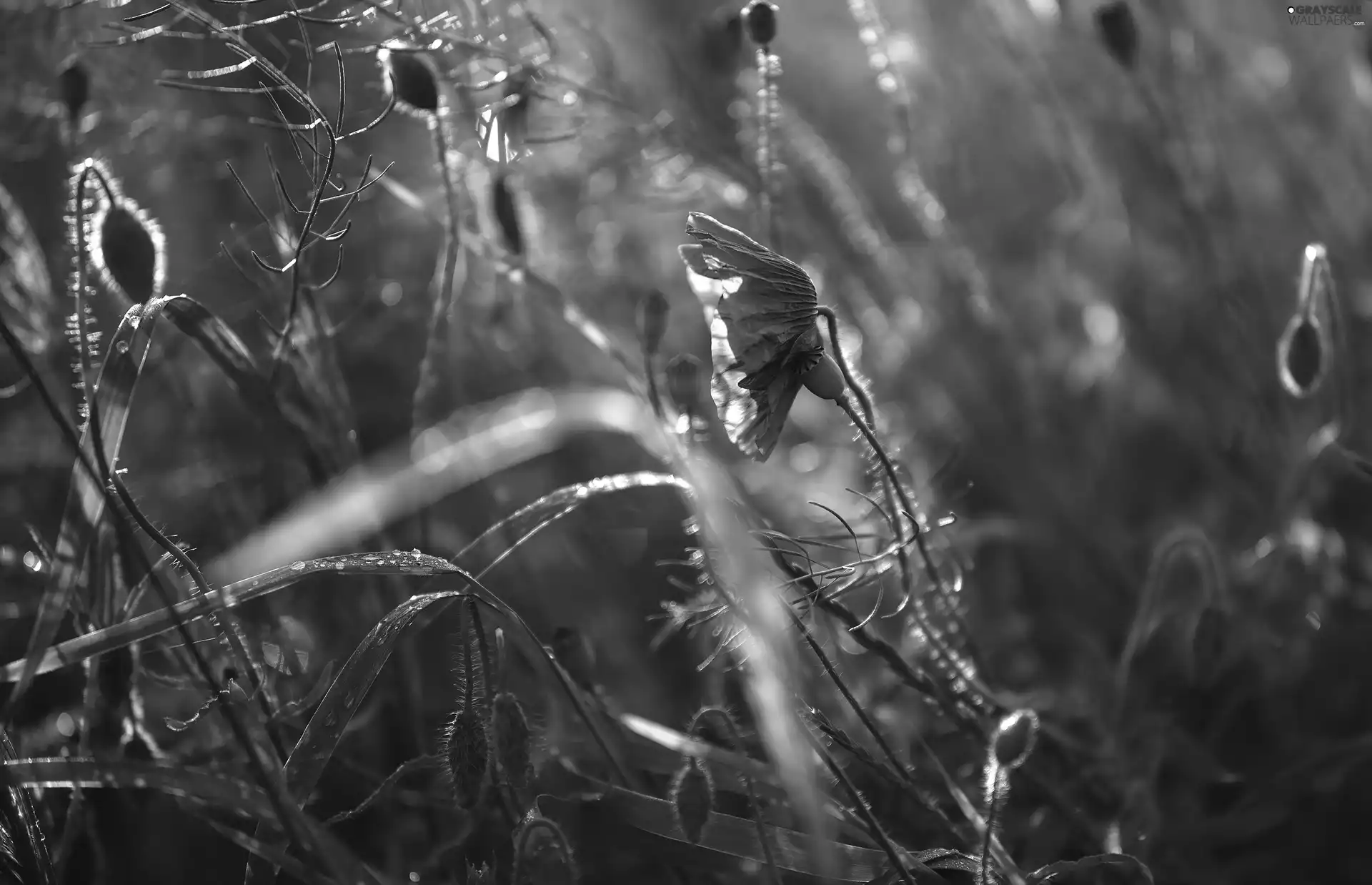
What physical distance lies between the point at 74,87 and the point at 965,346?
49.4 inches

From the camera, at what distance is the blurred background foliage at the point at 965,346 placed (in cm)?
115

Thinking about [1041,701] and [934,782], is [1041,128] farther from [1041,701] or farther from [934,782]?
[934,782]

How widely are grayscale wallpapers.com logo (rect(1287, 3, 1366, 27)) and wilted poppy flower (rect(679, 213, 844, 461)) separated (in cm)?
96

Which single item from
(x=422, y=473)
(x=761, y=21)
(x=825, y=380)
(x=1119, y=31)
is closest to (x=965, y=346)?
(x=1119, y=31)

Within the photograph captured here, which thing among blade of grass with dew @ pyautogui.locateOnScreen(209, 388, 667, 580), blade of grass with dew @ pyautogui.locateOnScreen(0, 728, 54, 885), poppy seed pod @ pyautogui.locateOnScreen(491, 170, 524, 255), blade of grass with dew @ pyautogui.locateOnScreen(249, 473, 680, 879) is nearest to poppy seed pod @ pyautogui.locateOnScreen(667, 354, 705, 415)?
blade of grass with dew @ pyautogui.locateOnScreen(209, 388, 667, 580)

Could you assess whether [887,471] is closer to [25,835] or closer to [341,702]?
[341,702]

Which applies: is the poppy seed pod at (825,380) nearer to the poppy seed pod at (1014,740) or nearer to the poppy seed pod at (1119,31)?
the poppy seed pod at (1014,740)

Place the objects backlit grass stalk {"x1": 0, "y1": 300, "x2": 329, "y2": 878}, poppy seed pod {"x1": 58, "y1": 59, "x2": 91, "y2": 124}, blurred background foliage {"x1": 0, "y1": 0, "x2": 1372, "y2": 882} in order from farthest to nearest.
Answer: blurred background foliage {"x1": 0, "y1": 0, "x2": 1372, "y2": 882}
poppy seed pod {"x1": 58, "y1": 59, "x2": 91, "y2": 124}
backlit grass stalk {"x1": 0, "y1": 300, "x2": 329, "y2": 878}

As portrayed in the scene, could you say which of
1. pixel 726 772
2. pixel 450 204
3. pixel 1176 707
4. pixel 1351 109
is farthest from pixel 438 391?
pixel 1351 109

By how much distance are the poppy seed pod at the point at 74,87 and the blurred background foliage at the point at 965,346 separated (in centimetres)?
11

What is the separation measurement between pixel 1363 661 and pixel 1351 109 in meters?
1.15

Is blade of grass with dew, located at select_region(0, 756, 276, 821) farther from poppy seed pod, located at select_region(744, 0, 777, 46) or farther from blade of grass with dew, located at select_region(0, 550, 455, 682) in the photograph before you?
poppy seed pod, located at select_region(744, 0, 777, 46)

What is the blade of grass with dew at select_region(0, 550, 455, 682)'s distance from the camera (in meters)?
0.76

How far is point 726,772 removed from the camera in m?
0.93
